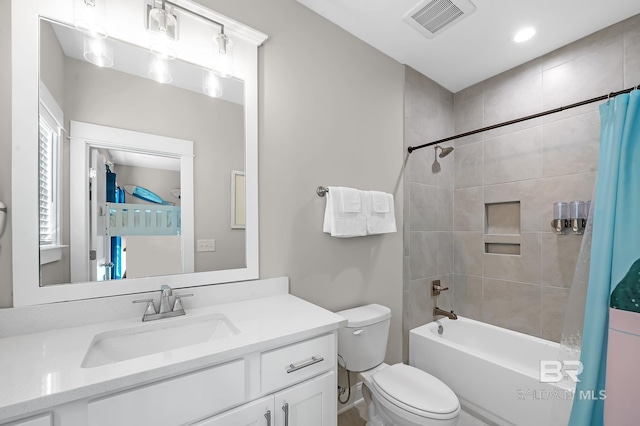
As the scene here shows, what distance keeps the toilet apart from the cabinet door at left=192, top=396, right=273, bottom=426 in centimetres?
71

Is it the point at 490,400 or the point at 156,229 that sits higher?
the point at 156,229

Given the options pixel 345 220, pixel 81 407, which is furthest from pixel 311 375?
pixel 345 220

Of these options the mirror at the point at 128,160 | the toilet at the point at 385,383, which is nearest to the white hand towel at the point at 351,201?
the mirror at the point at 128,160

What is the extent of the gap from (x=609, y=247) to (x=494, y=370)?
3.34 ft

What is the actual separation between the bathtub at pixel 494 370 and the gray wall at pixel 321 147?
0.29 metres

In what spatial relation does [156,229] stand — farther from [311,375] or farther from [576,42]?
[576,42]

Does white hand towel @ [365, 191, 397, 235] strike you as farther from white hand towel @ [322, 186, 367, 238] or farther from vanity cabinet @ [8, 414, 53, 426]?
vanity cabinet @ [8, 414, 53, 426]

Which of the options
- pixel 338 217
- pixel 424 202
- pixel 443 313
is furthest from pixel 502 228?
pixel 338 217

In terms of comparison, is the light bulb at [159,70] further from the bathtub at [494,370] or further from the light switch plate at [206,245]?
the bathtub at [494,370]

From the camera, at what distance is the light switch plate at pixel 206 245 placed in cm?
132

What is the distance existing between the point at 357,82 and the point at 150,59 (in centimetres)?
125

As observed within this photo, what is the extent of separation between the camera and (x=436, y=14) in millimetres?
1698

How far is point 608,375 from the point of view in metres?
1.10

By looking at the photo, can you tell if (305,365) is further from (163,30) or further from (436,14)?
(436,14)
